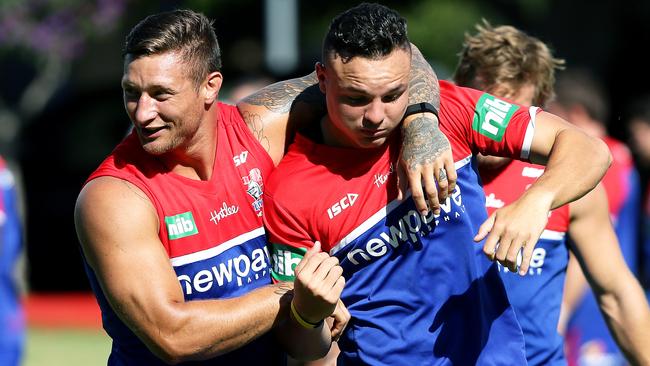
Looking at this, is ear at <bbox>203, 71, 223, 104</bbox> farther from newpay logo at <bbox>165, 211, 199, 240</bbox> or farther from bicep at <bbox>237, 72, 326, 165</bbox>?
newpay logo at <bbox>165, 211, 199, 240</bbox>

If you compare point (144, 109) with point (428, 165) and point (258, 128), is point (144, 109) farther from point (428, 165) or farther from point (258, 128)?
point (428, 165)

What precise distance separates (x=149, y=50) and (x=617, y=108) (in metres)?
12.8

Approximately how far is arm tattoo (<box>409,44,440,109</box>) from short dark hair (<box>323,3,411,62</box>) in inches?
7.7

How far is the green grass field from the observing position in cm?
1233

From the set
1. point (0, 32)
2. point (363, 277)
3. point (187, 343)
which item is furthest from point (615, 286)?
→ point (0, 32)

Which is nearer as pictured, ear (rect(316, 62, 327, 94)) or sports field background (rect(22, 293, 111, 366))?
ear (rect(316, 62, 327, 94))

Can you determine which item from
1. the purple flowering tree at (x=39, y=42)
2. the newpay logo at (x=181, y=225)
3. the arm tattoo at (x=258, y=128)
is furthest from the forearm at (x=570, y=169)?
the purple flowering tree at (x=39, y=42)

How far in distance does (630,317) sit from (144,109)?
237 cm

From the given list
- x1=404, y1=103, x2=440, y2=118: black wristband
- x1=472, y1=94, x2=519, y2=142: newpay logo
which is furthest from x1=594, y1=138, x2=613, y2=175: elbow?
x1=404, y1=103, x2=440, y2=118: black wristband

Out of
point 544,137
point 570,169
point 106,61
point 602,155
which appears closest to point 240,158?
point 544,137

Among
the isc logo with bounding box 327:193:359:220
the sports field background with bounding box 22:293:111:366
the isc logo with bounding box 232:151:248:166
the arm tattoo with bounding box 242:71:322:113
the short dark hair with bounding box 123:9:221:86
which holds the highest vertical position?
the short dark hair with bounding box 123:9:221:86

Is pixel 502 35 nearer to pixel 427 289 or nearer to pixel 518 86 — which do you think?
pixel 518 86

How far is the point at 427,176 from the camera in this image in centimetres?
427

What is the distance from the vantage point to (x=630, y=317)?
5.17 m
